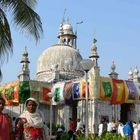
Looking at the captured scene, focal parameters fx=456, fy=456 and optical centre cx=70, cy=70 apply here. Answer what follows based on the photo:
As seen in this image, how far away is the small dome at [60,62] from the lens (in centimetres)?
→ 4366

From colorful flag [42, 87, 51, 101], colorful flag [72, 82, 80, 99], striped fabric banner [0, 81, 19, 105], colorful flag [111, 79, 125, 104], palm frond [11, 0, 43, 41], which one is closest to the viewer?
palm frond [11, 0, 43, 41]

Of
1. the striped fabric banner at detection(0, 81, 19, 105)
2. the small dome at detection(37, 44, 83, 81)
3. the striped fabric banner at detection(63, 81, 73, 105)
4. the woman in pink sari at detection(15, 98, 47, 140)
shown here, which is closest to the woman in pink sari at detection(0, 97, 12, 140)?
the woman in pink sari at detection(15, 98, 47, 140)

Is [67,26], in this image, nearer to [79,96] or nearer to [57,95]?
[57,95]

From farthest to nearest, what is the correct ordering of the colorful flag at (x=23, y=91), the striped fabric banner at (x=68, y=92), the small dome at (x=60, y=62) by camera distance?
the small dome at (x=60, y=62) → the colorful flag at (x=23, y=91) → the striped fabric banner at (x=68, y=92)

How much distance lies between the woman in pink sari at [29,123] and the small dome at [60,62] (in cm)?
3601

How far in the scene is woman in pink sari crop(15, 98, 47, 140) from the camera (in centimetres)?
664

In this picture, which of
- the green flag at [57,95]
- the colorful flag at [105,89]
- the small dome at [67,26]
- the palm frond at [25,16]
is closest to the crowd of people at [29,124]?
the palm frond at [25,16]

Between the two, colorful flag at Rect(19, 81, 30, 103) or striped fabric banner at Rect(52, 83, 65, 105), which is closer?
striped fabric banner at Rect(52, 83, 65, 105)

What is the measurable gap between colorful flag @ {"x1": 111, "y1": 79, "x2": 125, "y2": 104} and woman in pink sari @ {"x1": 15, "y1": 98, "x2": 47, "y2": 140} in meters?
25.2

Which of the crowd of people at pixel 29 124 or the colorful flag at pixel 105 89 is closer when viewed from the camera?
the crowd of people at pixel 29 124

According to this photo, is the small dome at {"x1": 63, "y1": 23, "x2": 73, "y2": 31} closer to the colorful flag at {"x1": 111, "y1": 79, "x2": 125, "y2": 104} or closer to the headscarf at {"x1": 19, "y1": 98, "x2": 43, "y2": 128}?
the colorful flag at {"x1": 111, "y1": 79, "x2": 125, "y2": 104}

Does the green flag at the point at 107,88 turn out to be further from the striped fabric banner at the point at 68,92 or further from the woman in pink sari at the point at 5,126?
the woman in pink sari at the point at 5,126

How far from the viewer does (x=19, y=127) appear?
6680 millimetres

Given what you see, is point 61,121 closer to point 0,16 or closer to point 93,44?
point 93,44
